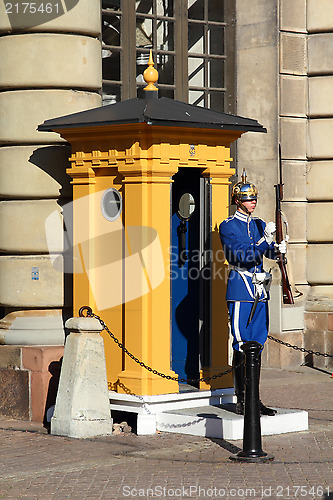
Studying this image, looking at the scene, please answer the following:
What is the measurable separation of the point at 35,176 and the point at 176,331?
2030mm

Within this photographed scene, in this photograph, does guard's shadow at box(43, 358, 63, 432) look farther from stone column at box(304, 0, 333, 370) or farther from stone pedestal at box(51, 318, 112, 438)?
stone column at box(304, 0, 333, 370)

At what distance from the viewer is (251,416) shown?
25.3 ft

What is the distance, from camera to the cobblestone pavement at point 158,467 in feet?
22.6

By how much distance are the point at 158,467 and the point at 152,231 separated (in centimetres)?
232

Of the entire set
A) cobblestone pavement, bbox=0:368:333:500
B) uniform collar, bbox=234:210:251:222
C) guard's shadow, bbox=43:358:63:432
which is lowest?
cobblestone pavement, bbox=0:368:333:500

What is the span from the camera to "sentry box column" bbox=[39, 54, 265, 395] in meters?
Result: 9.07

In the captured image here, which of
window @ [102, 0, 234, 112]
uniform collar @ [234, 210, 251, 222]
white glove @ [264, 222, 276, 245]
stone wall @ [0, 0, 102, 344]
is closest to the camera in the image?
white glove @ [264, 222, 276, 245]

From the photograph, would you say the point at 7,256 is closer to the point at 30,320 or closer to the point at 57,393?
the point at 30,320

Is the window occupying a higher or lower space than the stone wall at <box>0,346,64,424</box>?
higher

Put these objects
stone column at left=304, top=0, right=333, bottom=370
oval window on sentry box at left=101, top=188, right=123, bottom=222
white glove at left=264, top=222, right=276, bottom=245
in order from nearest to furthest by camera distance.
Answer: white glove at left=264, top=222, right=276, bottom=245 < oval window on sentry box at left=101, top=188, right=123, bottom=222 < stone column at left=304, top=0, right=333, bottom=370

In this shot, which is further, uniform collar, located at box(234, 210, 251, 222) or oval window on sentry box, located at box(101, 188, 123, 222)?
oval window on sentry box, located at box(101, 188, 123, 222)

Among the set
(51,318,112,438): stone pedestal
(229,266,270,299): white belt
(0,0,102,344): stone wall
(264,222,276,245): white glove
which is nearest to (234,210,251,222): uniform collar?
(264,222,276,245): white glove

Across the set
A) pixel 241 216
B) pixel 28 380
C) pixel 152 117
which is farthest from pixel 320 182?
pixel 28 380

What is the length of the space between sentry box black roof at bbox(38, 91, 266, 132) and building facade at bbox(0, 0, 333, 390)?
69cm
